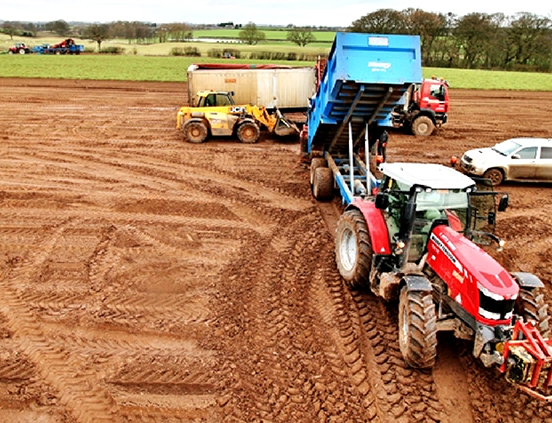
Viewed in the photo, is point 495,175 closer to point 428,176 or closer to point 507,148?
point 507,148

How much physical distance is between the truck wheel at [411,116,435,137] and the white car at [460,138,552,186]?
5.39m

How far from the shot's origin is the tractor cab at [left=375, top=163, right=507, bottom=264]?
6145 millimetres

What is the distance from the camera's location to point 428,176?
6406mm

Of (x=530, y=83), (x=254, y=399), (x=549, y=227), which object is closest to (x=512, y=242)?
(x=549, y=227)

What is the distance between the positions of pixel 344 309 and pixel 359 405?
6.38ft

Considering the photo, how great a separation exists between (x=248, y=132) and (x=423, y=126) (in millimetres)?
7056

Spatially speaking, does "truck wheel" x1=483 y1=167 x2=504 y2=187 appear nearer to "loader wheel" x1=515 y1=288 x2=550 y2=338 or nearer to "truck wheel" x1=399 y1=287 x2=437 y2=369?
"loader wheel" x1=515 y1=288 x2=550 y2=338

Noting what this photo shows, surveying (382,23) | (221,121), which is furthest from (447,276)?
(382,23)

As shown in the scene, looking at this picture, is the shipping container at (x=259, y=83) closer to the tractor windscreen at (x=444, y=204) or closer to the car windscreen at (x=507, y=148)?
the car windscreen at (x=507, y=148)

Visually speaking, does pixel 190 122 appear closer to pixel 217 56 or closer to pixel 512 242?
pixel 512 242

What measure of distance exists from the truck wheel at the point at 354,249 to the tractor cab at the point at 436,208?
54cm

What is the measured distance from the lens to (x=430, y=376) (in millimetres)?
5746

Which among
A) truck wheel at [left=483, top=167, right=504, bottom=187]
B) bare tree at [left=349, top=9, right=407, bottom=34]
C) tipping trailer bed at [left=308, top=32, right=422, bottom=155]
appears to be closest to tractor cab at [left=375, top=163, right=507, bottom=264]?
tipping trailer bed at [left=308, top=32, right=422, bottom=155]

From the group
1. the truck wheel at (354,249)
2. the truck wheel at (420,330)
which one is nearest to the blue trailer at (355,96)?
the truck wheel at (354,249)
